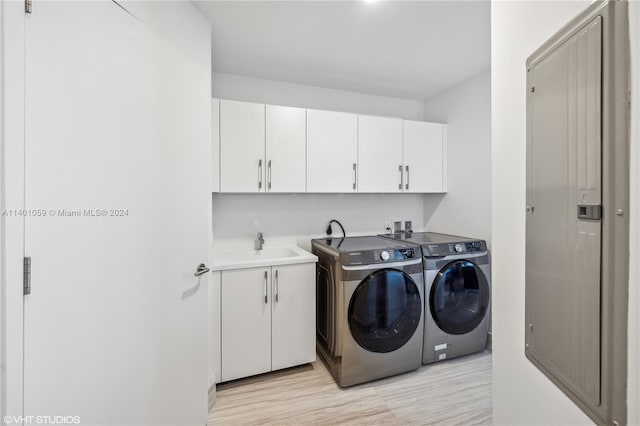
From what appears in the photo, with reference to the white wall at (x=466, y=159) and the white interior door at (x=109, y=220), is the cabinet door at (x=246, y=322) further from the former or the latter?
the white wall at (x=466, y=159)

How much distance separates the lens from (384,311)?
205cm

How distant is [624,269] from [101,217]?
1415 mm

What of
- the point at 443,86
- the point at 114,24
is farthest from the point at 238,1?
the point at 443,86

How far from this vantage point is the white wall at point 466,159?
2.45 meters

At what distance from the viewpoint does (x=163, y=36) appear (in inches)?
49.5

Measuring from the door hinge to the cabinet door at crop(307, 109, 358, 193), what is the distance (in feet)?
5.89

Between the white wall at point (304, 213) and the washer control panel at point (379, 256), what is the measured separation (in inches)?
31.2

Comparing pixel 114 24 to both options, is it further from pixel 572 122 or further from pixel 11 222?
pixel 572 122

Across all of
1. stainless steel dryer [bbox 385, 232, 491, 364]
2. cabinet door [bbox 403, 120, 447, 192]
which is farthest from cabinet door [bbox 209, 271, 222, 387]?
cabinet door [bbox 403, 120, 447, 192]

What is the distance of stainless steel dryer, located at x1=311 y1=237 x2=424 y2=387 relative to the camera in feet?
6.46

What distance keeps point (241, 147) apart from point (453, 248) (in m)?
1.90

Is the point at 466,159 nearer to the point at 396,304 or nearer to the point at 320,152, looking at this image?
the point at 320,152

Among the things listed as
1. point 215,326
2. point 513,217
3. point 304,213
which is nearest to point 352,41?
point 304,213

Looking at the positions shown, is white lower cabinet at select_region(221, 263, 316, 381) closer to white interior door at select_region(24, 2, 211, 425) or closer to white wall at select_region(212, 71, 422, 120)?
white interior door at select_region(24, 2, 211, 425)
